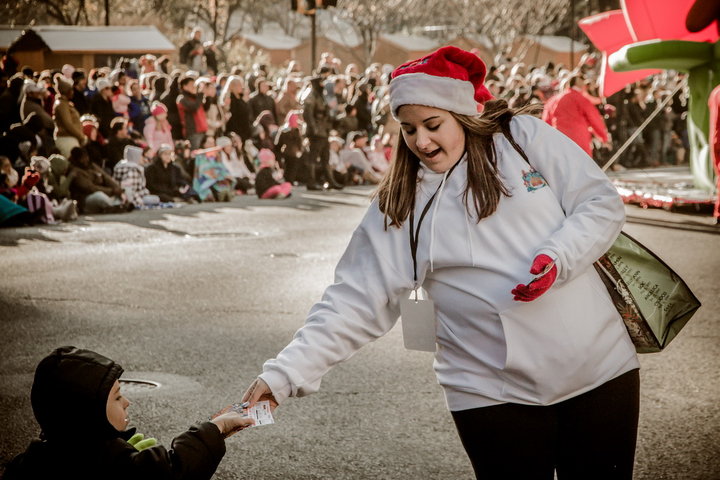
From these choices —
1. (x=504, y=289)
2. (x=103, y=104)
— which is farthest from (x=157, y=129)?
(x=504, y=289)

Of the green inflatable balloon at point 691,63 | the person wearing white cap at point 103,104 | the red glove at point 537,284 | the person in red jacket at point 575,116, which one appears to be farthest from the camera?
the person wearing white cap at point 103,104

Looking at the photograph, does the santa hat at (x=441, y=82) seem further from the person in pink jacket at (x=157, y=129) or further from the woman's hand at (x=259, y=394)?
the person in pink jacket at (x=157, y=129)

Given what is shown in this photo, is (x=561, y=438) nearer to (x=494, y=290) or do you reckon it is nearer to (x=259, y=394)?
(x=494, y=290)

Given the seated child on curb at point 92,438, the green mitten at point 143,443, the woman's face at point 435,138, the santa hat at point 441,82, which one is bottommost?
the green mitten at point 143,443

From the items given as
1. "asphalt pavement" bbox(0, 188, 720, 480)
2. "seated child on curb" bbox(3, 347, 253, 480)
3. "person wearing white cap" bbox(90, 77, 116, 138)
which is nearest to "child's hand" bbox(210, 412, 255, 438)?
"seated child on curb" bbox(3, 347, 253, 480)

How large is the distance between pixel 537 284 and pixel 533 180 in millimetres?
366

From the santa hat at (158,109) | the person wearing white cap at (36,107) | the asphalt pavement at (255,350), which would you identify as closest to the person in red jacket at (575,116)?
the asphalt pavement at (255,350)

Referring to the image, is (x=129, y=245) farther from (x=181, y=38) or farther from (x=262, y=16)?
(x=262, y=16)

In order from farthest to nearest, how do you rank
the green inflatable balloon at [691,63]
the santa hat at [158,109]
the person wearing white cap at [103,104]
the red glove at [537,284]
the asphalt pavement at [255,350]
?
the person wearing white cap at [103,104] < the santa hat at [158,109] < the green inflatable balloon at [691,63] < the asphalt pavement at [255,350] < the red glove at [537,284]

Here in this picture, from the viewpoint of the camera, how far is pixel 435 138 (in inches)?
117

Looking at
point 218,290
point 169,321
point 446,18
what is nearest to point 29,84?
point 218,290

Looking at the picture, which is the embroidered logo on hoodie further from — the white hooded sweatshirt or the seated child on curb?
the seated child on curb

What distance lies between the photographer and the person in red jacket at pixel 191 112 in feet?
57.4

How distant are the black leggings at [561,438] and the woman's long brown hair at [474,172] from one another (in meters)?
0.56
